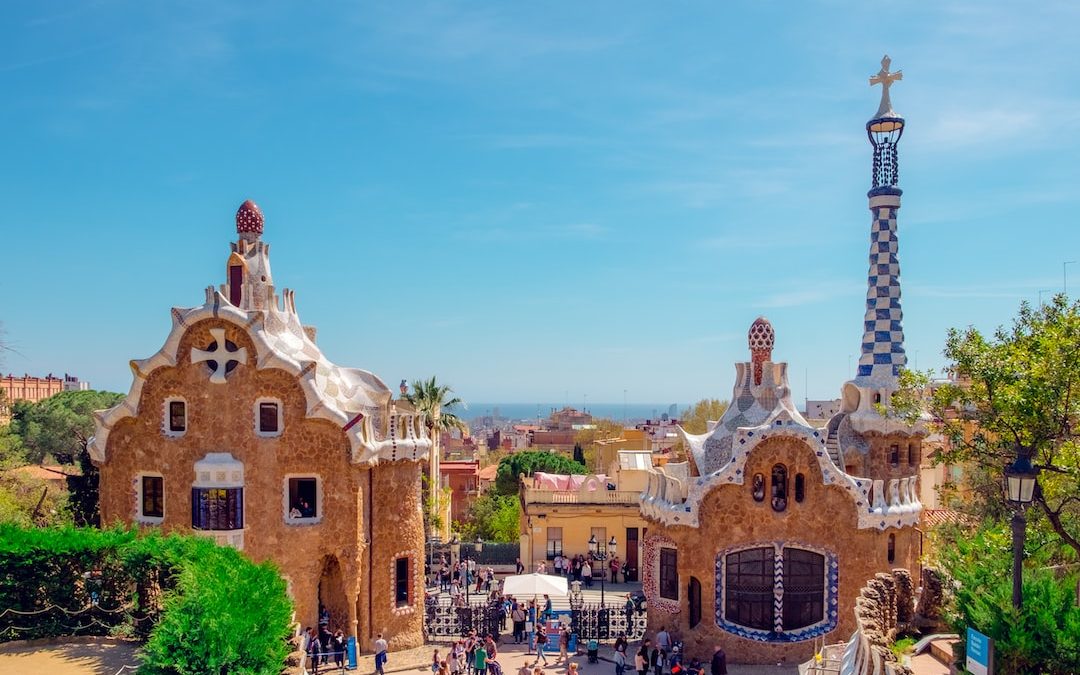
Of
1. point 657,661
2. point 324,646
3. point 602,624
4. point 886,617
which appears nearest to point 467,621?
point 602,624

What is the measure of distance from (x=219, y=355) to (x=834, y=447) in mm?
15878

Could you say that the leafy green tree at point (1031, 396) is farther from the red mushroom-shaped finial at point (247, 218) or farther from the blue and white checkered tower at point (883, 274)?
the red mushroom-shaped finial at point (247, 218)

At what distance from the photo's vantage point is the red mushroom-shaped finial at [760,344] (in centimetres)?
2459

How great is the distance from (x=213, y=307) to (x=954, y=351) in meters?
16.1

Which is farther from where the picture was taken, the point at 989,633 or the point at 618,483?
the point at 618,483

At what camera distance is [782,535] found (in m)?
22.5

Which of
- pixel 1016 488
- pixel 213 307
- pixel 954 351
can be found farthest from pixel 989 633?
pixel 213 307

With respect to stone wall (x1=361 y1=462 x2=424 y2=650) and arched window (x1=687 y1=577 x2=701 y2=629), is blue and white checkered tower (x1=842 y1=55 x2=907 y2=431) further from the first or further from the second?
stone wall (x1=361 y1=462 x2=424 y2=650)

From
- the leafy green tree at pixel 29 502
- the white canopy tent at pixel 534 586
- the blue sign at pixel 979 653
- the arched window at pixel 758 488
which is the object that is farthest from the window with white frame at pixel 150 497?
the blue sign at pixel 979 653

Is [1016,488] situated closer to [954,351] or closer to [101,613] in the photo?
[954,351]

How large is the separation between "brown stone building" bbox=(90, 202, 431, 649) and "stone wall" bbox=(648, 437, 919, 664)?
8448 mm

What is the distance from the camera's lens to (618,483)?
1462 inches

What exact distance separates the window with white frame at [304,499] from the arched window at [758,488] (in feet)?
35.1

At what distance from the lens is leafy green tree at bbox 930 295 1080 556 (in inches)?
592
